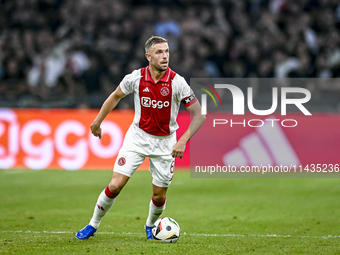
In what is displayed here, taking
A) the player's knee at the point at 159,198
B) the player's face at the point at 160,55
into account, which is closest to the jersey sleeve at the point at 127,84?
the player's face at the point at 160,55

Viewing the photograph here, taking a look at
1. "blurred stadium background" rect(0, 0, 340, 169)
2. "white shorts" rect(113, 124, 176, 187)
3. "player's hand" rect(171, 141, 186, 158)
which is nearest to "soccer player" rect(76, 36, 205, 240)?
"white shorts" rect(113, 124, 176, 187)

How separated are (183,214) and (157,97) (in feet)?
9.99

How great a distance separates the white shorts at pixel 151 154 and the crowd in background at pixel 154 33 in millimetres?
8139

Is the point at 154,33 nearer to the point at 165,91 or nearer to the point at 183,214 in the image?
the point at 183,214

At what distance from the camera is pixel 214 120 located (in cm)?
1333

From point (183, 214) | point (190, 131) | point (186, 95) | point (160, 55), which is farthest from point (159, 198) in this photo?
point (183, 214)

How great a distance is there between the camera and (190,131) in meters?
6.00

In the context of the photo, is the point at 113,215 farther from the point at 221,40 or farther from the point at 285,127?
the point at 221,40

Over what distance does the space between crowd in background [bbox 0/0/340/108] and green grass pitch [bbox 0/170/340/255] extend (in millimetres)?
3392

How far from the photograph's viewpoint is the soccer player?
6082mm

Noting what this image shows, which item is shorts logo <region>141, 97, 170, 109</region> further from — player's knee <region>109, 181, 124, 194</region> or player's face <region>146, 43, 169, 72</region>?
player's knee <region>109, 181, 124, 194</region>

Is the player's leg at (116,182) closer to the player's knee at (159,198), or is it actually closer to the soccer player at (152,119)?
the soccer player at (152,119)

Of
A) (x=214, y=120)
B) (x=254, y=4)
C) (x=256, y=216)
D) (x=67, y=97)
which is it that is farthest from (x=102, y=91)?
(x=256, y=216)

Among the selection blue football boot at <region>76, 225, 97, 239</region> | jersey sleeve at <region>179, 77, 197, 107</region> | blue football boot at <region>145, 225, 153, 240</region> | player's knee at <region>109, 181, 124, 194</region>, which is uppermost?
jersey sleeve at <region>179, 77, 197, 107</region>
